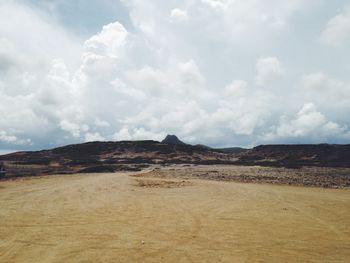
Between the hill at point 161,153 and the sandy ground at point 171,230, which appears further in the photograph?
the hill at point 161,153

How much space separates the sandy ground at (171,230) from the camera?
9844mm

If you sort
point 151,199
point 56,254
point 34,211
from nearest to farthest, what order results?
point 56,254, point 34,211, point 151,199

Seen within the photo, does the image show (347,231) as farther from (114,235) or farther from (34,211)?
(34,211)

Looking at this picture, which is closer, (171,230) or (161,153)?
(171,230)

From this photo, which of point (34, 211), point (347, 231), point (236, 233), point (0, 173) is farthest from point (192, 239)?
point (0, 173)

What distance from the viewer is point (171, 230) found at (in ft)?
41.5

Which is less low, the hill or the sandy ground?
the hill

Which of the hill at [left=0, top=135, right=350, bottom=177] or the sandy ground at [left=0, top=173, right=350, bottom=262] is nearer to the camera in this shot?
the sandy ground at [left=0, top=173, right=350, bottom=262]

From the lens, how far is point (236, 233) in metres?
12.4

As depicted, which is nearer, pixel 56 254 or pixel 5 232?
pixel 56 254

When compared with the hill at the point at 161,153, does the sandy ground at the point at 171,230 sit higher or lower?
lower

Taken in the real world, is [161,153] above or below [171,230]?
above

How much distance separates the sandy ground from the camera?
984 cm

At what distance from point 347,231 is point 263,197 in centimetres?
981
